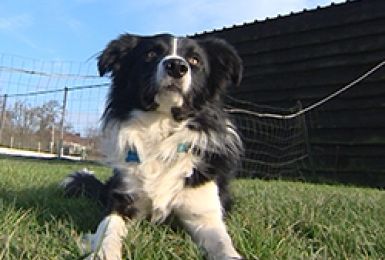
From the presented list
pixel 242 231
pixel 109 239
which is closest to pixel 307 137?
pixel 242 231

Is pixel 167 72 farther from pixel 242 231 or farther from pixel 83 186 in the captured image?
pixel 83 186

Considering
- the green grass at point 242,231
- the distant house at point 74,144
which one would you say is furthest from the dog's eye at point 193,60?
the distant house at point 74,144

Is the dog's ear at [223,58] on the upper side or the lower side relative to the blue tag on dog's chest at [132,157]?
upper

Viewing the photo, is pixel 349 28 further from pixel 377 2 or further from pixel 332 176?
pixel 332 176

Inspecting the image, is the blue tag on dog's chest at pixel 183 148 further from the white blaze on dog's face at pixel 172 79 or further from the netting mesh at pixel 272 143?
the netting mesh at pixel 272 143

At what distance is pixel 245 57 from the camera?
9.04 m

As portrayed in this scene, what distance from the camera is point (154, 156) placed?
252 cm

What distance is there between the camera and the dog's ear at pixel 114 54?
280cm

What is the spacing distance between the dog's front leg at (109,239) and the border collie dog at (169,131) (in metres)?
0.02

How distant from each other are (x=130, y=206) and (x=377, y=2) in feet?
20.7

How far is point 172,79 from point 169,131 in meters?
0.28

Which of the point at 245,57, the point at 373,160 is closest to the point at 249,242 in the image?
the point at 373,160

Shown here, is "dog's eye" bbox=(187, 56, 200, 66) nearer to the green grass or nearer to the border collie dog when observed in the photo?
the border collie dog

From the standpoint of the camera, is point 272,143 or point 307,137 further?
point 272,143
